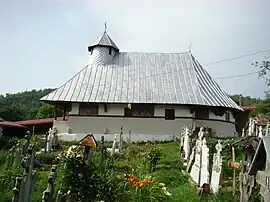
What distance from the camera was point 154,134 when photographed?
29.3 metres

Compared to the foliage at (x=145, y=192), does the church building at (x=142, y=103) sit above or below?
above

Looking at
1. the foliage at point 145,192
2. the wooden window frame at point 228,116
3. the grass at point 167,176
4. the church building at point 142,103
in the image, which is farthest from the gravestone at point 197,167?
the wooden window frame at point 228,116

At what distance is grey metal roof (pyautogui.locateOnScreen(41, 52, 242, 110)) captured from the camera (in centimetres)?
2958

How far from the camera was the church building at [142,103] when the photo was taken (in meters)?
29.5

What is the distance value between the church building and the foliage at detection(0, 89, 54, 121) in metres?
3.56

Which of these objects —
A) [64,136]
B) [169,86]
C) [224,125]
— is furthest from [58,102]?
[224,125]

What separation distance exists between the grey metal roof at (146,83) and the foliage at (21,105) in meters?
3.93

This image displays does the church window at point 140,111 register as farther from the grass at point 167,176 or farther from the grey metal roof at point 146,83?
the grass at point 167,176

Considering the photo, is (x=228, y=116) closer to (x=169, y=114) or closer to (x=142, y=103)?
(x=169, y=114)

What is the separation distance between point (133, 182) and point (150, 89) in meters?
19.6

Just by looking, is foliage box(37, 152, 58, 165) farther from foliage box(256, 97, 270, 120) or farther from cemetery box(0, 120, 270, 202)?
foliage box(256, 97, 270, 120)

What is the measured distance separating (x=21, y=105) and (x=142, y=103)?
45678 mm

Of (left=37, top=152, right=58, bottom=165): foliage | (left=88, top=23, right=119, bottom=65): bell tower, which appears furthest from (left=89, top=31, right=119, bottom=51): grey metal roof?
(left=37, top=152, right=58, bottom=165): foliage

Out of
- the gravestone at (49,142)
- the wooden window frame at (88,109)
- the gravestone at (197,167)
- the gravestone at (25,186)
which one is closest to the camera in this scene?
the gravestone at (25,186)
